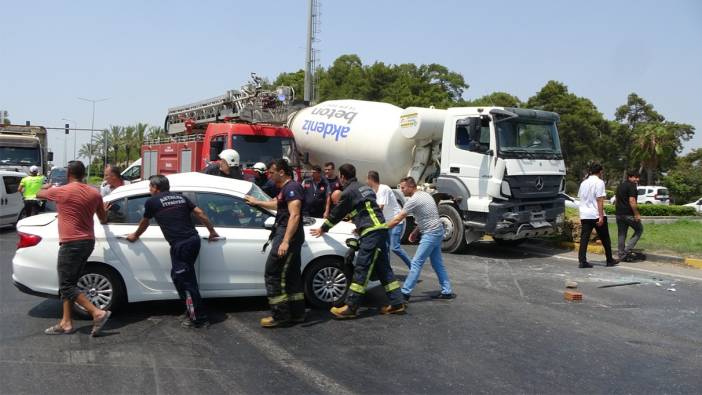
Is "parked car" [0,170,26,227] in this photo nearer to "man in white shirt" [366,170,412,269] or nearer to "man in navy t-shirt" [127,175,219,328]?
"man in navy t-shirt" [127,175,219,328]

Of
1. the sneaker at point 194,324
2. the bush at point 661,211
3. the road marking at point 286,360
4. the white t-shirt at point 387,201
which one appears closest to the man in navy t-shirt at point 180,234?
the sneaker at point 194,324

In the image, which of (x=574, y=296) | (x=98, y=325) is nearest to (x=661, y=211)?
(x=574, y=296)

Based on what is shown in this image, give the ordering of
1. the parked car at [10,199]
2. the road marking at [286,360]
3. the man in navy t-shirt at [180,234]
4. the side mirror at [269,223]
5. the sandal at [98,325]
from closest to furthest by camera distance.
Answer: the road marking at [286,360] < the sandal at [98,325] < the man in navy t-shirt at [180,234] < the side mirror at [269,223] < the parked car at [10,199]

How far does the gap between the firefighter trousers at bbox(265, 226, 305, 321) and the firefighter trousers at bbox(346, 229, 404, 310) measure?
699 millimetres

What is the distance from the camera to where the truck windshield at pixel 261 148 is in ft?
44.9

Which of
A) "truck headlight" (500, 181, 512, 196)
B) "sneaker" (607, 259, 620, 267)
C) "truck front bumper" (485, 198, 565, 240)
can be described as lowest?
"sneaker" (607, 259, 620, 267)

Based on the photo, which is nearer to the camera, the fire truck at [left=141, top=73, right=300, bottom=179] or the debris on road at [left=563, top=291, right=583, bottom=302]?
the debris on road at [left=563, top=291, right=583, bottom=302]

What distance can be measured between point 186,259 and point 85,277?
1.14 m

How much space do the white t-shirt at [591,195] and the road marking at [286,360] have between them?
675 centimetres

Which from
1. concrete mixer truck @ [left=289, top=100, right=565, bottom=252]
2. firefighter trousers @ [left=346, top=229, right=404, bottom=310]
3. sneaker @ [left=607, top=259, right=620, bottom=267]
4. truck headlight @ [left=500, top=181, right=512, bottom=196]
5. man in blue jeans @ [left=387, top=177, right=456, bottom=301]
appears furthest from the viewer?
concrete mixer truck @ [left=289, top=100, right=565, bottom=252]

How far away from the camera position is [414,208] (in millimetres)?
7398

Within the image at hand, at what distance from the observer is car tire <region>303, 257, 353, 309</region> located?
6762 mm

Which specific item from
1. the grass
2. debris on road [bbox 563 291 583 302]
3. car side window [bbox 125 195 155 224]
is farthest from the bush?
car side window [bbox 125 195 155 224]

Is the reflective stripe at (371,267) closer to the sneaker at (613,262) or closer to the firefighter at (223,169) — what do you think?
the firefighter at (223,169)
